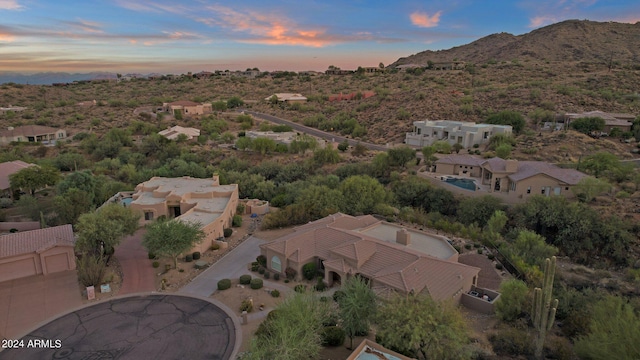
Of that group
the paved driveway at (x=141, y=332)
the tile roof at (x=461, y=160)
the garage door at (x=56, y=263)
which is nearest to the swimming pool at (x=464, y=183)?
the tile roof at (x=461, y=160)

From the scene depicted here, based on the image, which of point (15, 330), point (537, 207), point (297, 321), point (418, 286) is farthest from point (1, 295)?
point (537, 207)

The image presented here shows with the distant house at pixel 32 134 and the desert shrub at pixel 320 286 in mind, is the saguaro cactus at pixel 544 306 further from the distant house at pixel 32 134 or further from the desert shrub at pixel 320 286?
the distant house at pixel 32 134

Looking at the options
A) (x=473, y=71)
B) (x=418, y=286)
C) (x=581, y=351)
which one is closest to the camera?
(x=581, y=351)

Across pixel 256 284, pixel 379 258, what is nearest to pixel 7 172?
pixel 256 284

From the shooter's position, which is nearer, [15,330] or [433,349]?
[433,349]

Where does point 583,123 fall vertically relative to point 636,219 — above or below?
above

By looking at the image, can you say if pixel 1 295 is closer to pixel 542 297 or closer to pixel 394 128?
pixel 542 297

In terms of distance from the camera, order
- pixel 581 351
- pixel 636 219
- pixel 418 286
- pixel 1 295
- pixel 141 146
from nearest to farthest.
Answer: pixel 581 351 < pixel 418 286 < pixel 1 295 < pixel 636 219 < pixel 141 146

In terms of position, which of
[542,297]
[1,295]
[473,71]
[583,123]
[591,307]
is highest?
[473,71]
